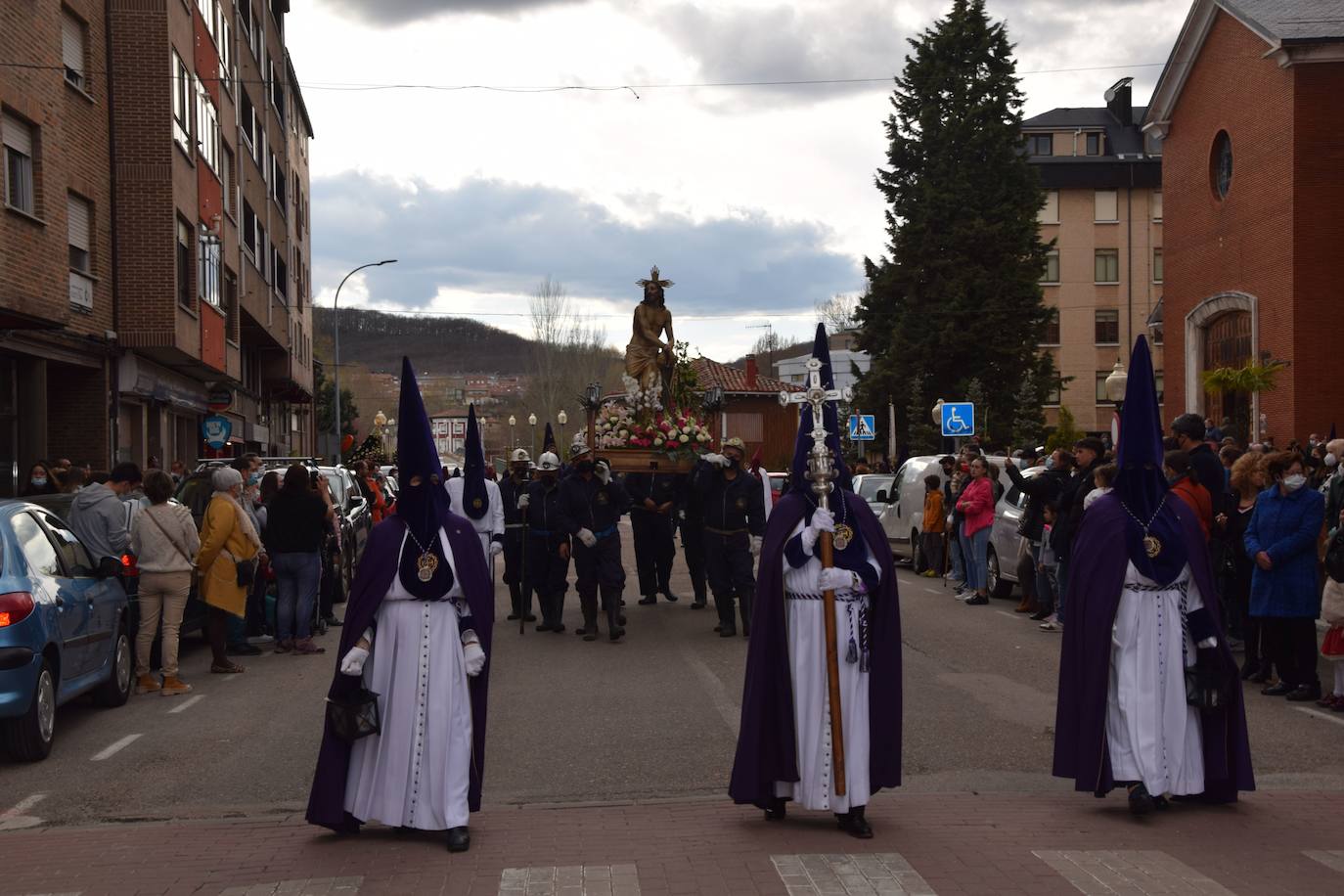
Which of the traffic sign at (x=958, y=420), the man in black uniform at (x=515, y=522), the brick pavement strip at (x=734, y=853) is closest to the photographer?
the brick pavement strip at (x=734, y=853)

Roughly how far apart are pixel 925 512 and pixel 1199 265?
14370 mm

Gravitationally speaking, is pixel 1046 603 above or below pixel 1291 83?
below

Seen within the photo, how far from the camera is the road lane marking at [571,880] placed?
585cm

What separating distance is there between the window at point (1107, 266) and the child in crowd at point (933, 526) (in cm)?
4435

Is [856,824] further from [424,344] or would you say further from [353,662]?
[424,344]

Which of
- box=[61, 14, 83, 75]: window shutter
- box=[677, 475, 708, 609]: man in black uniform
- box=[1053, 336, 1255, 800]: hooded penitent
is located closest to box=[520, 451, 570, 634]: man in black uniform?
box=[677, 475, 708, 609]: man in black uniform

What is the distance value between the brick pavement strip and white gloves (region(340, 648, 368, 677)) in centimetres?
82

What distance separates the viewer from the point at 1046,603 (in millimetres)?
16125

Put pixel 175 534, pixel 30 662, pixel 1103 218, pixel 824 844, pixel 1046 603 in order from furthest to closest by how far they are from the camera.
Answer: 1. pixel 1103 218
2. pixel 1046 603
3. pixel 175 534
4. pixel 30 662
5. pixel 824 844

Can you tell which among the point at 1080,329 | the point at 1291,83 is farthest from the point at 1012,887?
the point at 1080,329

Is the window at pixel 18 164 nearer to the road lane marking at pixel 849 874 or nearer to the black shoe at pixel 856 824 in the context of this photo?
the black shoe at pixel 856 824

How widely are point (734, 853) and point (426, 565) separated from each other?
1932 mm

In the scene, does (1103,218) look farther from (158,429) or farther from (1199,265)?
(158,429)

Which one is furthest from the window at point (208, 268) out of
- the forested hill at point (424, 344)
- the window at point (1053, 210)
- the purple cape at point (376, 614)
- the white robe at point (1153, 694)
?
the forested hill at point (424, 344)
